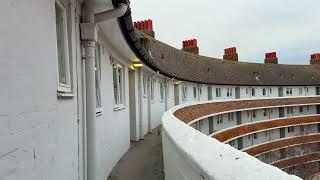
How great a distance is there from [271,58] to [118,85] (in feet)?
169

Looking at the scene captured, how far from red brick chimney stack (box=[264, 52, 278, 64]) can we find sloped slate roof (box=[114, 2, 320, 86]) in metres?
2.46

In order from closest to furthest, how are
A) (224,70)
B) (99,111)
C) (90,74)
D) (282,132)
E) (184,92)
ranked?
(90,74) < (99,111) < (184,92) < (282,132) < (224,70)

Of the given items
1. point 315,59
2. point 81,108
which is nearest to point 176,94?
point 81,108

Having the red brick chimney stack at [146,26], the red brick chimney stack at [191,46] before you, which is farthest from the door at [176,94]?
the red brick chimney stack at [191,46]

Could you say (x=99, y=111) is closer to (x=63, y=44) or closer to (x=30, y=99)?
(x=63, y=44)

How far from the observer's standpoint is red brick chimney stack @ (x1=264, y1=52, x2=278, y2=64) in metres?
60.2

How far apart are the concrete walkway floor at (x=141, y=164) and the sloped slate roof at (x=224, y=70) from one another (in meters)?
13.7

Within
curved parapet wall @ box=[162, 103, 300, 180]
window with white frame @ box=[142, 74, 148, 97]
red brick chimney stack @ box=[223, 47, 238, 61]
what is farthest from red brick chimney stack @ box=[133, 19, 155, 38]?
curved parapet wall @ box=[162, 103, 300, 180]

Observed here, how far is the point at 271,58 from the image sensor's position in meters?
60.4

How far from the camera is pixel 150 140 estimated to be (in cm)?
1548

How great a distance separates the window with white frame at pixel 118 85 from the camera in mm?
11766

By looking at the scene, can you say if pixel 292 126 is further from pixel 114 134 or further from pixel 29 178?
pixel 29 178

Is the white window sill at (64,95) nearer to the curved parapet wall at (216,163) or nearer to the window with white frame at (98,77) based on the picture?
the curved parapet wall at (216,163)

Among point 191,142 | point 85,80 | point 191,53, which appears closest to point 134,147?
point 85,80
